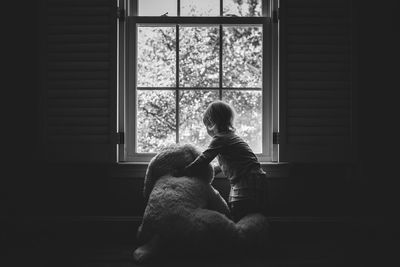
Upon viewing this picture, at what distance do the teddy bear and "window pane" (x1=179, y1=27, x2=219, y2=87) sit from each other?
64cm

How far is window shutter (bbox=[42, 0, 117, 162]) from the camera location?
2.30 meters

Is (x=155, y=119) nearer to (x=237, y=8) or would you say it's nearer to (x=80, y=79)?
(x=80, y=79)

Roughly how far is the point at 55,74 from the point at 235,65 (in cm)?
125

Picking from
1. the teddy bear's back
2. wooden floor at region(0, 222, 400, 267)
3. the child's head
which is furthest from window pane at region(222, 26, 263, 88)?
wooden floor at region(0, 222, 400, 267)

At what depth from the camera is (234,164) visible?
2090 mm

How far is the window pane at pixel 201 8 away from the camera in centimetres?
241

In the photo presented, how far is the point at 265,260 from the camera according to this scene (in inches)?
75.4

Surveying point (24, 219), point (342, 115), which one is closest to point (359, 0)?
point (342, 115)

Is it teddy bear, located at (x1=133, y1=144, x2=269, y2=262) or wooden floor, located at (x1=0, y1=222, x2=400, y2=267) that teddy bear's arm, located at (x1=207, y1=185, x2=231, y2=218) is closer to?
teddy bear, located at (x1=133, y1=144, x2=269, y2=262)

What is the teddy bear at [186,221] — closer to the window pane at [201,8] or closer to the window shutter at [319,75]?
the window shutter at [319,75]

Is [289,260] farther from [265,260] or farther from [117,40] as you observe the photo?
[117,40]

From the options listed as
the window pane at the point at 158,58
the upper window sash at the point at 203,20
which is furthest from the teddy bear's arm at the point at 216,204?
the upper window sash at the point at 203,20

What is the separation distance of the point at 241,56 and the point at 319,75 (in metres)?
0.55

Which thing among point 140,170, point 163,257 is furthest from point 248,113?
point 163,257
